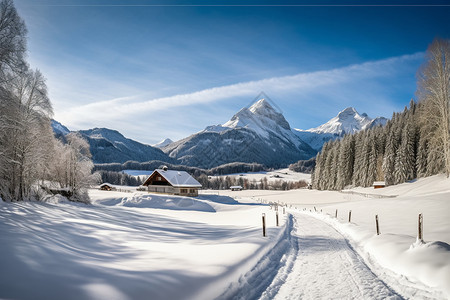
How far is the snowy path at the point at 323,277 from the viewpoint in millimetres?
6133

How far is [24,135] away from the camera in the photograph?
740 inches

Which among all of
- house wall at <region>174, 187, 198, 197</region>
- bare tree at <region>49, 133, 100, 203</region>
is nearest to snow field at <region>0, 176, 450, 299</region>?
bare tree at <region>49, 133, 100, 203</region>

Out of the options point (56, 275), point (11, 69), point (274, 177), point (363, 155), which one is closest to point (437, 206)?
point (56, 275)

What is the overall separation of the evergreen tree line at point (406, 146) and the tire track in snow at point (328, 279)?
26479 millimetres

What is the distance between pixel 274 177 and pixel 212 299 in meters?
178

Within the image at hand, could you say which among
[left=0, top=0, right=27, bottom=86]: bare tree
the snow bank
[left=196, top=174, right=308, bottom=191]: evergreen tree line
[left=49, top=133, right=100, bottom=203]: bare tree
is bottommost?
[left=196, top=174, right=308, bottom=191]: evergreen tree line

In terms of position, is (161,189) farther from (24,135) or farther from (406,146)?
(406,146)

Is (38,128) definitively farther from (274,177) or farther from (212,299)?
(274,177)

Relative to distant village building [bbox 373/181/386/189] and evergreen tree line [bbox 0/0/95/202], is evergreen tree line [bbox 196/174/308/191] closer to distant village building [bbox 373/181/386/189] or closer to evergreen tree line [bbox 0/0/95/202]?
distant village building [bbox 373/181/386/189]

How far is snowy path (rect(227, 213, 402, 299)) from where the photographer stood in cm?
→ 613

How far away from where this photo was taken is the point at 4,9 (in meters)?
12.2

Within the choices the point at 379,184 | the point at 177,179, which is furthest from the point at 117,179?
the point at 379,184

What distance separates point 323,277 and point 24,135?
23102 mm

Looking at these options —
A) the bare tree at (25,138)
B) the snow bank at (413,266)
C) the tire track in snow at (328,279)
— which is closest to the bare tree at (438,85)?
the snow bank at (413,266)
